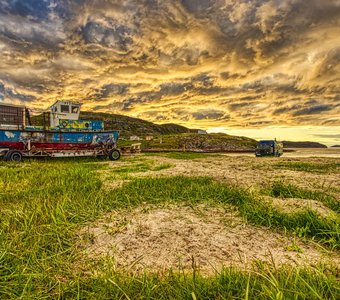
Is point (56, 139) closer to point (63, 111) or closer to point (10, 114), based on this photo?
point (63, 111)

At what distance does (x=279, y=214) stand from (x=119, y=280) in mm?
2988

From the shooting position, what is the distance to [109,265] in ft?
7.93

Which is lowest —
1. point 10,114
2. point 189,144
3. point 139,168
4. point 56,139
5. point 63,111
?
point 189,144

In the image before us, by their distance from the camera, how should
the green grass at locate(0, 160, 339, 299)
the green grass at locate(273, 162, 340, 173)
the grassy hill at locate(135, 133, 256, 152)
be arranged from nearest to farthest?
the green grass at locate(0, 160, 339, 299)
the green grass at locate(273, 162, 340, 173)
the grassy hill at locate(135, 133, 256, 152)

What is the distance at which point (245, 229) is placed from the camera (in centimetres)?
364

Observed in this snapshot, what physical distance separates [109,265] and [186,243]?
44.5 inches

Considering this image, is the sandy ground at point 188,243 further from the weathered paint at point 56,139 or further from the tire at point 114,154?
the weathered paint at point 56,139

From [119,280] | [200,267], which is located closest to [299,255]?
[200,267]

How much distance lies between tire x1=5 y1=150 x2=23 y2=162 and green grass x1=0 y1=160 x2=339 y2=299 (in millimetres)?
10646

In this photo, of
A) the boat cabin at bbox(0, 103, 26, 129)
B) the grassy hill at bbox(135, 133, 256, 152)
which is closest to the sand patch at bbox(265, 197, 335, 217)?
the boat cabin at bbox(0, 103, 26, 129)

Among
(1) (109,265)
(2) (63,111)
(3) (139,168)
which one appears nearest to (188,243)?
(1) (109,265)

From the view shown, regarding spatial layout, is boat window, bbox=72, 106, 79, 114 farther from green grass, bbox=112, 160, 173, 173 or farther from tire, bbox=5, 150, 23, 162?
green grass, bbox=112, 160, 173, 173

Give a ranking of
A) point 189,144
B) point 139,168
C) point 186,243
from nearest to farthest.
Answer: point 186,243 → point 139,168 → point 189,144

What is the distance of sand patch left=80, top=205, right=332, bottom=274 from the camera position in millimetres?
2652
